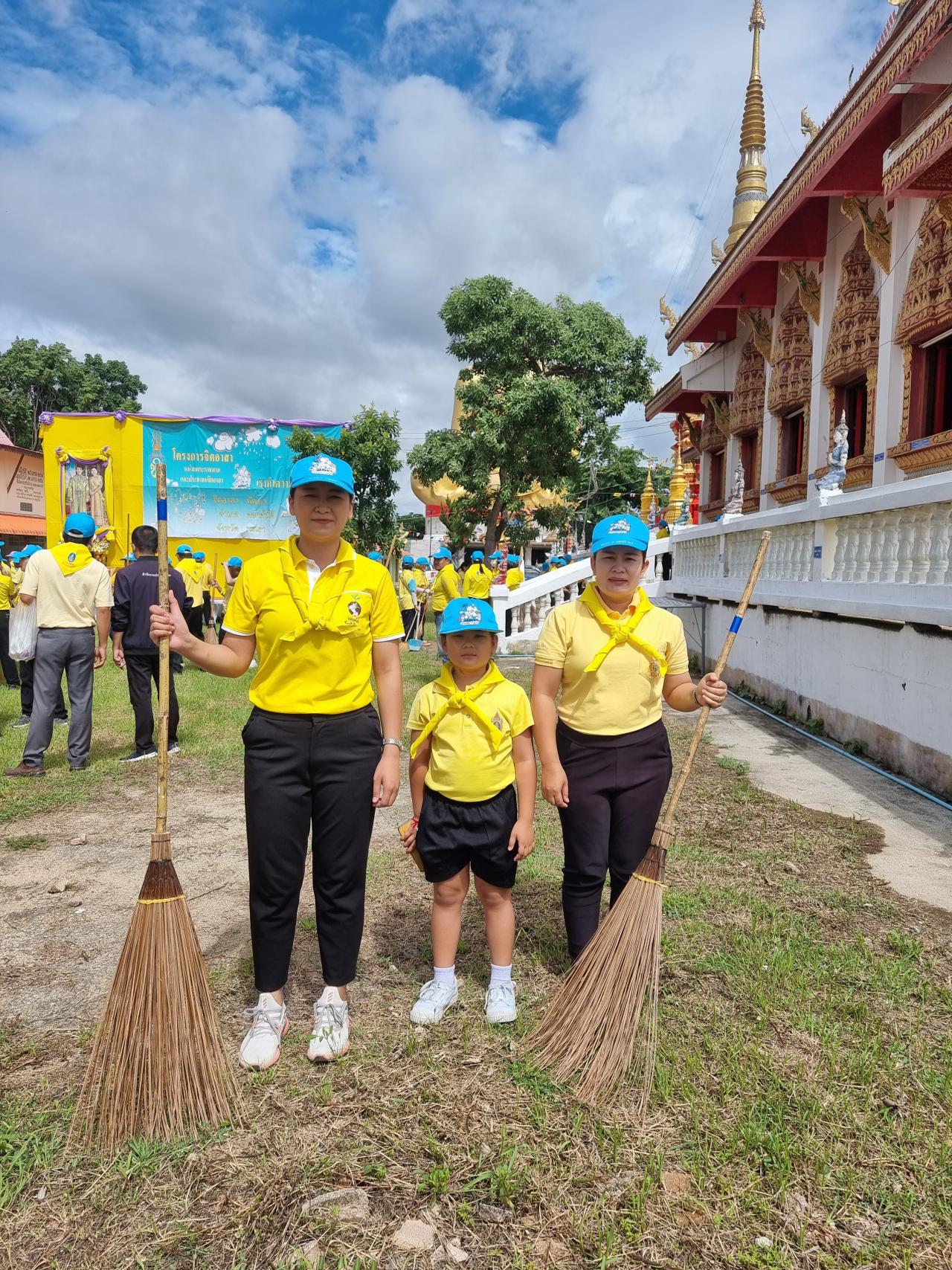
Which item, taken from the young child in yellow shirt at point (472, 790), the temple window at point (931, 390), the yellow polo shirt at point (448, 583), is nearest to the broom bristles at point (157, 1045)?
the young child in yellow shirt at point (472, 790)

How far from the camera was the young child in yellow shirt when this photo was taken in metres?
2.68

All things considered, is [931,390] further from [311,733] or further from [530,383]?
[530,383]

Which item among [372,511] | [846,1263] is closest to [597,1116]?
[846,1263]

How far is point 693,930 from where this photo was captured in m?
3.40

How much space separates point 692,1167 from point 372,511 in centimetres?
1455

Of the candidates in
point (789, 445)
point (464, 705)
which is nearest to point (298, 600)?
point (464, 705)

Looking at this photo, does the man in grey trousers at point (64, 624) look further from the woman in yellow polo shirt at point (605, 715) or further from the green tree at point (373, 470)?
the green tree at point (373, 470)

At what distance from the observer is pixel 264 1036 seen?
253 cm

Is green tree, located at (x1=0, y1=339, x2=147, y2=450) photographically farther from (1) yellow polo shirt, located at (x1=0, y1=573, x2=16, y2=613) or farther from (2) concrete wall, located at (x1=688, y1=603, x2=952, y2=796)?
(2) concrete wall, located at (x1=688, y1=603, x2=952, y2=796)

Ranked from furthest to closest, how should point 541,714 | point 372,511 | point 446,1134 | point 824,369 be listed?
point 372,511 → point 824,369 → point 541,714 → point 446,1134

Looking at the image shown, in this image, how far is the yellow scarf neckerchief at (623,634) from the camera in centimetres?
276

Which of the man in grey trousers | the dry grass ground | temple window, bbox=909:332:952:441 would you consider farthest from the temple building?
the man in grey trousers

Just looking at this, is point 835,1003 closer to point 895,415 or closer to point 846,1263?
point 846,1263

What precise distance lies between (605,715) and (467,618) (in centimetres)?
61
